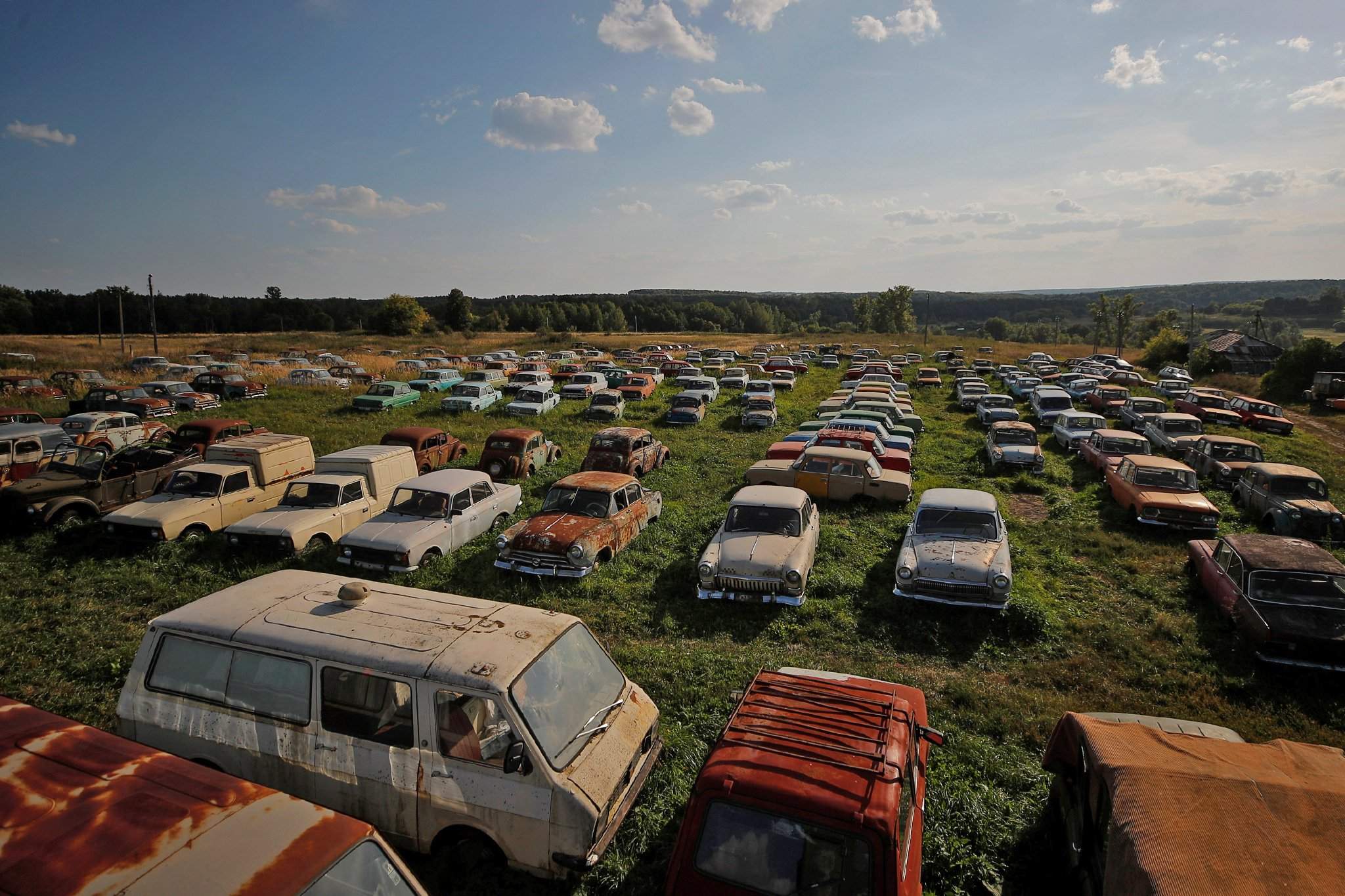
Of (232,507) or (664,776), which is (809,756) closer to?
(664,776)

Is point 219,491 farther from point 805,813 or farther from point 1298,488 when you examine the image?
point 1298,488

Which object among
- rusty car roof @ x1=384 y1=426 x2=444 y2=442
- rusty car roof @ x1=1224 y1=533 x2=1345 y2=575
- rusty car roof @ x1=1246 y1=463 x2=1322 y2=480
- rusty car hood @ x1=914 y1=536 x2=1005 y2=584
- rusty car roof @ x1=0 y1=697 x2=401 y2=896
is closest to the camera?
rusty car roof @ x1=0 y1=697 x2=401 y2=896

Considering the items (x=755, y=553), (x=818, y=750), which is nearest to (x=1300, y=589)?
(x=755, y=553)

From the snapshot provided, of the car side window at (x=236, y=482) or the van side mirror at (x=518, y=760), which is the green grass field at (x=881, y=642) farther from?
the car side window at (x=236, y=482)

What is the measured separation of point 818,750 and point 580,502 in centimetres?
877

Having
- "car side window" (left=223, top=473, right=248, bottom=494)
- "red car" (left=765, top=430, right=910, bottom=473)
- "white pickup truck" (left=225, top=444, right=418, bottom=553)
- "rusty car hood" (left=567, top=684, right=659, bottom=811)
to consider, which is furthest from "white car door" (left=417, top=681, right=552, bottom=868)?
"red car" (left=765, top=430, right=910, bottom=473)

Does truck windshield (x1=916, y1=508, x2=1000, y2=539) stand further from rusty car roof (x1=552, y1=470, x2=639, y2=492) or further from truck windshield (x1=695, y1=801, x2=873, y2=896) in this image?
truck windshield (x1=695, y1=801, x2=873, y2=896)

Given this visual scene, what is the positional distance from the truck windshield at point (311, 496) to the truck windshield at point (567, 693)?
30.8 feet

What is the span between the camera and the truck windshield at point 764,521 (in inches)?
457

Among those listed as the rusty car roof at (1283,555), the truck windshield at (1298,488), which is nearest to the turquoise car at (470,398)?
the rusty car roof at (1283,555)

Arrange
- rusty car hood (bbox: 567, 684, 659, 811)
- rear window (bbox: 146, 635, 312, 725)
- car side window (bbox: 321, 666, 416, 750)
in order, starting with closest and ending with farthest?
rusty car hood (bbox: 567, 684, 659, 811)
car side window (bbox: 321, 666, 416, 750)
rear window (bbox: 146, 635, 312, 725)

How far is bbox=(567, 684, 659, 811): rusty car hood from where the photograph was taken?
203 inches

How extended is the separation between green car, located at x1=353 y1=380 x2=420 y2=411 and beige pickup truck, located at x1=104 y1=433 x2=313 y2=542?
43.5 ft

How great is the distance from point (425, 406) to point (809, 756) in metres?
28.5
